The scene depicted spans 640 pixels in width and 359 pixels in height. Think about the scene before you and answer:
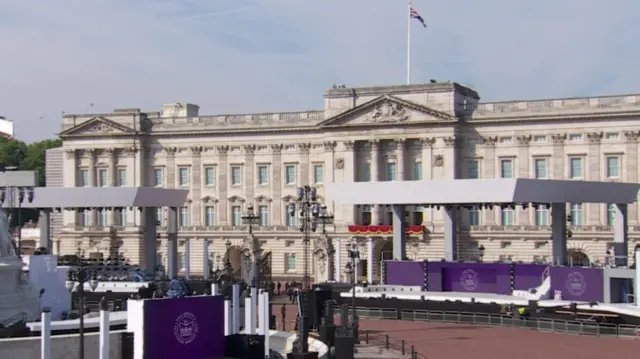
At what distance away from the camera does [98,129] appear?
91.9 m

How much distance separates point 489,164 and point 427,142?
5.12m

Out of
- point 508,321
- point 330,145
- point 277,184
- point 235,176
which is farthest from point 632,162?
→ point 235,176

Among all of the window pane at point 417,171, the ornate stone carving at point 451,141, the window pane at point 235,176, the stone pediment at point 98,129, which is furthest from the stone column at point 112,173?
the ornate stone carving at point 451,141

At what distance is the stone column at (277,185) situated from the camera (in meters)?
87.6

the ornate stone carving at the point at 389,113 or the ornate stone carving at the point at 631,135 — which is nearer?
the ornate stone carving at the point at 631,135

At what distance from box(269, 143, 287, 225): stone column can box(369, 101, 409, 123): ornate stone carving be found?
937 centimetres

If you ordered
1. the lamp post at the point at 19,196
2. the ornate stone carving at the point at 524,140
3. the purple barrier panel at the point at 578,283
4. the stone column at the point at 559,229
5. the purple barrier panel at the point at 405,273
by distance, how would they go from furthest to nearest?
the ornate stone carving at the point at 524,140 < the purple barrier panel at the point at 405,273 < the stone column at the point at 559,229 < the purple barrier panel at the point at 578,283 < the lamp post at the point at 19,196

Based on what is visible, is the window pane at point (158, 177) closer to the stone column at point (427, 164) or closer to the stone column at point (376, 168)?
the stone column at point (376, 168)

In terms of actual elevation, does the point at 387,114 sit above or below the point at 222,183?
above

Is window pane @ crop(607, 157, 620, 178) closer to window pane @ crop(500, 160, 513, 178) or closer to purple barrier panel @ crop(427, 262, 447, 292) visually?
window pane @ crop(500, 160, 513, 178)

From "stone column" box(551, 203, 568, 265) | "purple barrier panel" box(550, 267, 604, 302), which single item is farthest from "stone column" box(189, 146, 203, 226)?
"purple barrier panel" box(550, 267, 604, 302)

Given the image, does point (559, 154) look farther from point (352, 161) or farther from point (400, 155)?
point (352, 161)

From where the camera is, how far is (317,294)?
46.1 metres

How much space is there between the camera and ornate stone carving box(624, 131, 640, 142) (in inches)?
2965
